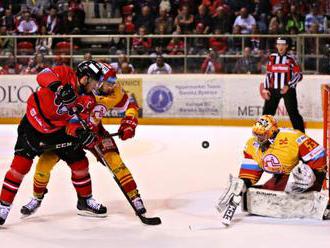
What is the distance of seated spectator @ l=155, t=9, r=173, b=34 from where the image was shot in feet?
40.0

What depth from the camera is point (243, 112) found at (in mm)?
10672

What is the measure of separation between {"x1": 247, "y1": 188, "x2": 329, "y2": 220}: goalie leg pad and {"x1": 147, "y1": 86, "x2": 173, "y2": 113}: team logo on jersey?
5813mm

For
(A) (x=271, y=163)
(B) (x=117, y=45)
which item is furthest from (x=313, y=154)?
(B) (x=117, y=45)

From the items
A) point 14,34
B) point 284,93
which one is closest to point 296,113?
point 284,93

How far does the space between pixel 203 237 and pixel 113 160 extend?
794mm

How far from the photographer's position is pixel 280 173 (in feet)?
17.0

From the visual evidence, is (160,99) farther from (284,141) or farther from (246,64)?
(284,141)

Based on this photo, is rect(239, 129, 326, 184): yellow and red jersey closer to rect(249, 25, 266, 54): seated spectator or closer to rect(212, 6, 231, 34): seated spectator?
rect(249, 25, 266, 54): seated spectator

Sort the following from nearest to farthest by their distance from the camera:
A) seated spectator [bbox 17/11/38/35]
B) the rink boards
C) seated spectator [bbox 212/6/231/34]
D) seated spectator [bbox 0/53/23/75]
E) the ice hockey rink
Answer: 1. the ice hockey rink
2. the rink boards
3. seated spectator [bbox 0/53/23/75]
4. seated spectator [bbox 212/6/231/34]
5. seated spectator [bbox 17/11/38/35]

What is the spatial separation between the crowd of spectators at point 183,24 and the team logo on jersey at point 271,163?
5827mm

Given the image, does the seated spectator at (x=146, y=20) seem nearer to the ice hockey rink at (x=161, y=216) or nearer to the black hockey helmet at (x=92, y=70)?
the ice hockey rink at (x=161, y=216)

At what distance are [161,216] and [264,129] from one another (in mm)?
Result: 935

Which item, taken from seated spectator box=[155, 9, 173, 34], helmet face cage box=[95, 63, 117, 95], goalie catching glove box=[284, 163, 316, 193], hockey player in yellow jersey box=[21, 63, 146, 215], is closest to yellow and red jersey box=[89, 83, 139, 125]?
hockey player in yellow jersey box=[21, 63, 146, 215]

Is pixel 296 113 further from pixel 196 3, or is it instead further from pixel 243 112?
pixel 196 3
